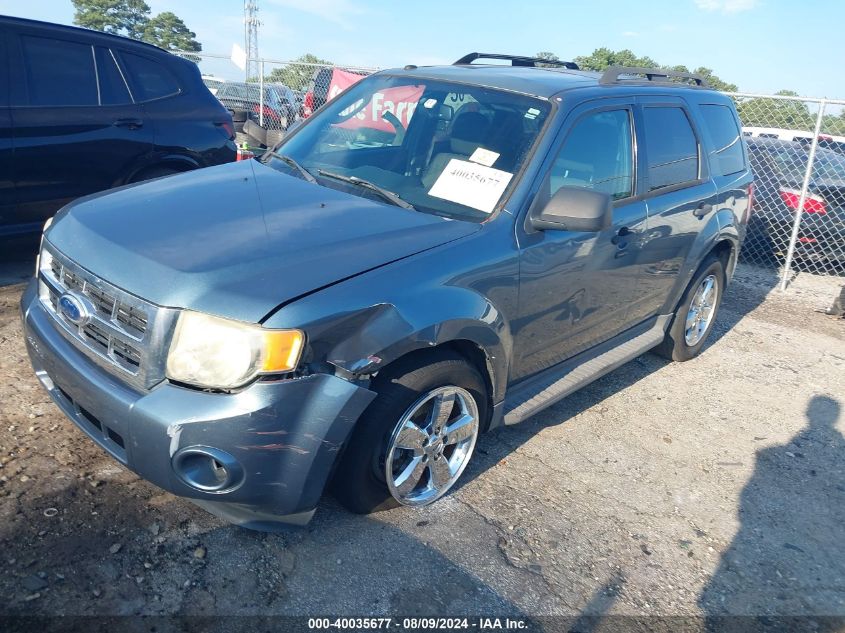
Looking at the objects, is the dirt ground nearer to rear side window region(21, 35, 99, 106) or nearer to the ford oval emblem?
the ford oval emblem

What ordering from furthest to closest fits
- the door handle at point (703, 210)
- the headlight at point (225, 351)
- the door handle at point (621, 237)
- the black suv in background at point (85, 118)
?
the black suv in background at point (85, 118)
the door handle at point (703, 210)
the door handle at point (621, 237)
the headlight at point (225, 351)

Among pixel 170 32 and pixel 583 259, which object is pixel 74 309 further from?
pixel 170 32

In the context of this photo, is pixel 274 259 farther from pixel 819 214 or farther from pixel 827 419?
pixel 819 214

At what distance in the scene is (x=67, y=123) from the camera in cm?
516

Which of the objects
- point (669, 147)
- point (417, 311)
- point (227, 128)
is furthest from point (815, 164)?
point (417, 311)

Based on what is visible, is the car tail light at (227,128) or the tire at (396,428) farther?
the car tail light at (227,128)

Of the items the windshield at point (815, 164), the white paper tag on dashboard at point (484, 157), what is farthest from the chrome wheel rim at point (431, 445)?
the windshield at point (815, 164)

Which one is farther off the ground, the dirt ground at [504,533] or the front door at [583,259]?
the front door at [583,259]

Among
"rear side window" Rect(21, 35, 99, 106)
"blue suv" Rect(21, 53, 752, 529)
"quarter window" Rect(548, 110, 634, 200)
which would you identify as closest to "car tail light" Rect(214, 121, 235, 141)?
"rear side window" Rect(21, 35, 99, 106)

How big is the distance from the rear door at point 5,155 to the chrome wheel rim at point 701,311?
4.98 meters

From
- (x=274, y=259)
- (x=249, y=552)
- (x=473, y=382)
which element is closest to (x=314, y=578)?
(x=249, y=552)

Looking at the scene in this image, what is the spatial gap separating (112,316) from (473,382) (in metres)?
1.50

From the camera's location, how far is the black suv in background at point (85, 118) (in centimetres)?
495

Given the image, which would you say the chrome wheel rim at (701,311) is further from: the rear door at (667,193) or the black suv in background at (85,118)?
the black suv in background at (85,118)
